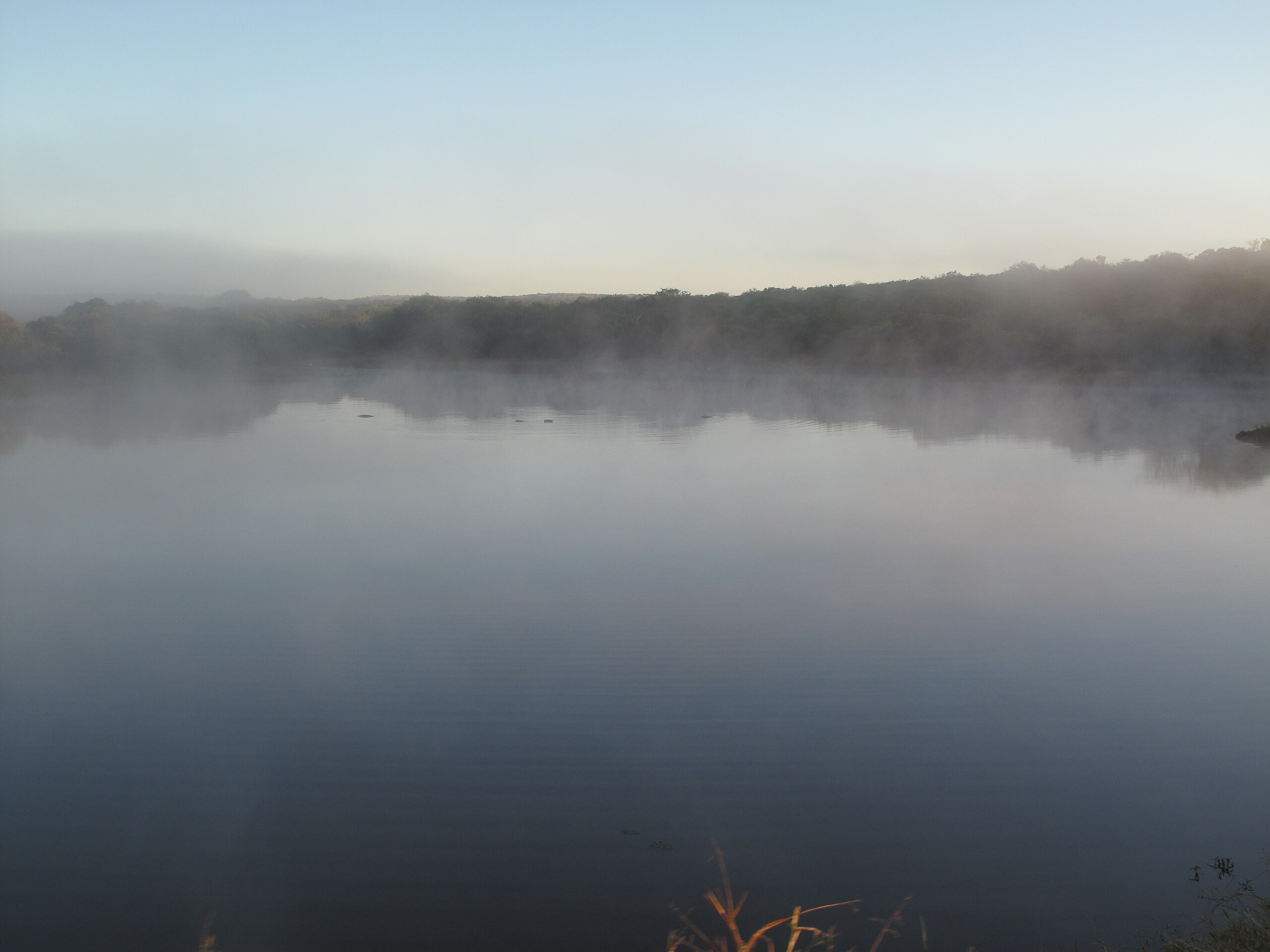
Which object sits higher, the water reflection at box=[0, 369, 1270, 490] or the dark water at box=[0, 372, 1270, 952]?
the water reflection at box=[0, 369, 1270, 490]

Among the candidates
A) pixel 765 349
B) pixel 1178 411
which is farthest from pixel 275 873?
pixel 765 349

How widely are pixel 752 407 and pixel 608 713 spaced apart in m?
16.1

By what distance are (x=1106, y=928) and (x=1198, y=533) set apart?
591 centimetres

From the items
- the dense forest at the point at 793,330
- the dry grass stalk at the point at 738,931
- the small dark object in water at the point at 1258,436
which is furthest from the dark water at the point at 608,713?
the dense forest at the point at 793,330

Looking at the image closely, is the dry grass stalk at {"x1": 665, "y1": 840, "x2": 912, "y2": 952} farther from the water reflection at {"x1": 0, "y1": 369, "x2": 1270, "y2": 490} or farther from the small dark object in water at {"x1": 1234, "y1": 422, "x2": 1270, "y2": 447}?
the small dark object in water at {"x1": 1234, "y1": 422, "x2": 1270, "y2": 447}

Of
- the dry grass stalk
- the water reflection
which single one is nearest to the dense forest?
the water reflection

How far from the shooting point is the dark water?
263 centimetres

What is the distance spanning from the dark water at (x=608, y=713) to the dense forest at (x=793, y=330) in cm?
2088

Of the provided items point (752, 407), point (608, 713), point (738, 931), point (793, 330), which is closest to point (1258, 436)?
point (752, 407)

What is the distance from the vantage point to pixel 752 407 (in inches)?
768

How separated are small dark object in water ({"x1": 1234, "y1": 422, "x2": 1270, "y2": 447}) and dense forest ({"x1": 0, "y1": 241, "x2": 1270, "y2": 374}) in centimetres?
1381

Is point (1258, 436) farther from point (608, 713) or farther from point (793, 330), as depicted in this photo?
point (793, 330)

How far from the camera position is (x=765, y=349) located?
119 ft

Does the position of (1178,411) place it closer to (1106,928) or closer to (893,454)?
(893,454)
